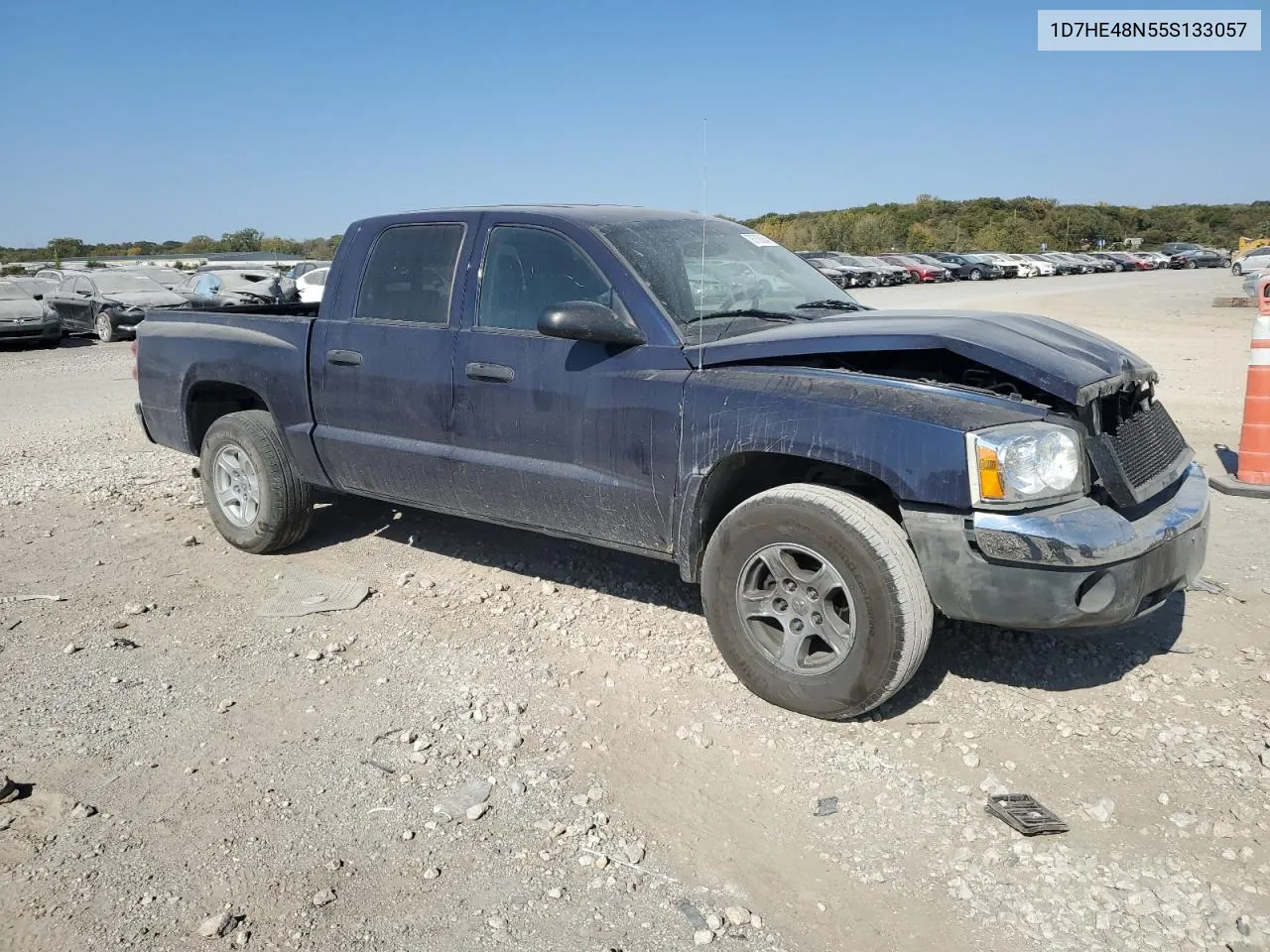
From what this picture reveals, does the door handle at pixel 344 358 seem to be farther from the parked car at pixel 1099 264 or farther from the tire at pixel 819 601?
the parked car at pixel 1099 264

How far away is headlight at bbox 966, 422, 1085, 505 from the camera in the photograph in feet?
10.7

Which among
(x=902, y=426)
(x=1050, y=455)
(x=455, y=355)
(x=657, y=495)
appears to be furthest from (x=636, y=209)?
(x=1050, y=455)

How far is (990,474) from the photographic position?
3.26 metres

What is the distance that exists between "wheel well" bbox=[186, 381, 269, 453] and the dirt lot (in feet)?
3.24

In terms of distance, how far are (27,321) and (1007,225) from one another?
7025cm

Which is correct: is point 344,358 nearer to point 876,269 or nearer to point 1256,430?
point 1256,430

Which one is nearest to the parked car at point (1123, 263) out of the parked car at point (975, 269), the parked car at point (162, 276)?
the parked car at point (975, 269)

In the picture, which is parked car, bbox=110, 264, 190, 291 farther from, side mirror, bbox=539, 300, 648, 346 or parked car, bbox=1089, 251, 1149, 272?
parked car, bbox=1089, 251, 1149, 272

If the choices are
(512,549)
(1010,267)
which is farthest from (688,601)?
(1010,267)

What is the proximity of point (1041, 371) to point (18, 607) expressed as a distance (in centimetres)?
478

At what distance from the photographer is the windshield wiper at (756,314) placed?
13.9 ft

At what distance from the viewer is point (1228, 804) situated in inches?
124

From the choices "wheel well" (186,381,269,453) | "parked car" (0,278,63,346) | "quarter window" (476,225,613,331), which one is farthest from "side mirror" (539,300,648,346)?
"parked car" (0,278,63,346)

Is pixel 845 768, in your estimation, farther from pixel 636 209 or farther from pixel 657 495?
pixel 636 209
